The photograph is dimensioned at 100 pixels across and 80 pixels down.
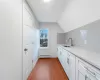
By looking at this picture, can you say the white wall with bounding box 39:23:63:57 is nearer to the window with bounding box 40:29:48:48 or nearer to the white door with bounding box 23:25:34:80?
the window with bounding box 40:29:48:48

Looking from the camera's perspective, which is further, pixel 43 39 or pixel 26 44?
pixel 43 39

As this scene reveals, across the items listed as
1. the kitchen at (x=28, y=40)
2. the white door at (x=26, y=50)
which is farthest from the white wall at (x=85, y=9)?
the white door at (x=26, y=50)

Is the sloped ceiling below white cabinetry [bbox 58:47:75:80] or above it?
above

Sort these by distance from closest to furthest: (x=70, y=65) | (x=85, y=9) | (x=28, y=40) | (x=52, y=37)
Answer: (x=85, y=9)
(x=70, y=65)
(x=28, y=40)
(x=52, y=37)

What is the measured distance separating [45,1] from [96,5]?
60.2 inches

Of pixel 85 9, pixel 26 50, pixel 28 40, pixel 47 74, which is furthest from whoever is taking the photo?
pixel 47 74

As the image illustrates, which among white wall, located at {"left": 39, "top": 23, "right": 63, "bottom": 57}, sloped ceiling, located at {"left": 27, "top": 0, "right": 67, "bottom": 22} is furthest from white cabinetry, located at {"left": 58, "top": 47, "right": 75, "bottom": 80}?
white wall, located at {"left": 39, "top": 23, "right": 63, "bottom": 57}

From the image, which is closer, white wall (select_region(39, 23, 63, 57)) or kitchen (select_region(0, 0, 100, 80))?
kitchen (select_region(0, 0, 100, 80))

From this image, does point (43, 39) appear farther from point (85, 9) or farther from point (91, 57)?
point (91, 57)

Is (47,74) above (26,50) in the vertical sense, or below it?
below

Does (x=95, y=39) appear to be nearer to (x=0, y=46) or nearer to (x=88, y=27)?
(x=88, y=27)

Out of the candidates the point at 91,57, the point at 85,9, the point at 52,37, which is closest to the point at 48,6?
the point at 85,9

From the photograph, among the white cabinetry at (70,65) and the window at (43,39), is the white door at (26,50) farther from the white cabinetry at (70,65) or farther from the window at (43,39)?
the window at (43,39)

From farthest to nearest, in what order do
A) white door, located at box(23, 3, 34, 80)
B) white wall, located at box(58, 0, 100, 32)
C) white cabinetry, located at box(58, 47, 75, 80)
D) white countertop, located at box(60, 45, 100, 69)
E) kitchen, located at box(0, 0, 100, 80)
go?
white door, located at box(23, 3, 34, 80) → white cabinetry, located at box(58, 47, 75, 80) → white wall, located at box(58, 0, 100, 32) → kitchen, located at box(0, 0, 100, 80) → white countertop, located at box(60, 45, 100, 69)
